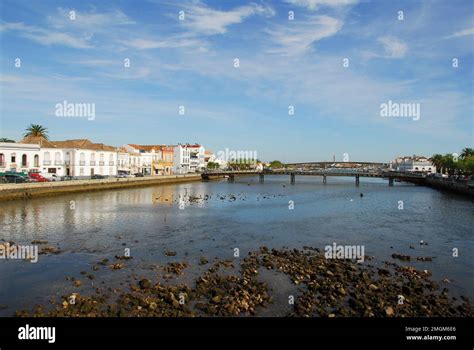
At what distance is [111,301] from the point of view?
15.2 m

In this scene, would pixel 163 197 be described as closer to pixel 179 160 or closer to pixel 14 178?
pixel 14 178

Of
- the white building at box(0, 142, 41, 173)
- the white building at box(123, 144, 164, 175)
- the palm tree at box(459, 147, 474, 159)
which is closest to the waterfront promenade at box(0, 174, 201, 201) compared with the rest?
Result: the white building at box(0, 142, 41, 173)

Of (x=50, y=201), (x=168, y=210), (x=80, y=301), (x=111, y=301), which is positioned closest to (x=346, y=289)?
(x=111, y=301)

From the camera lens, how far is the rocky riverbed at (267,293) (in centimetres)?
1427

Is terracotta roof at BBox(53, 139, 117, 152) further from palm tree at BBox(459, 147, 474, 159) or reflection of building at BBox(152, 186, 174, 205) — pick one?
palm tree at BBox(459, 147, 474, 159)

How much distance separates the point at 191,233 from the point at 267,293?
48.3 feet

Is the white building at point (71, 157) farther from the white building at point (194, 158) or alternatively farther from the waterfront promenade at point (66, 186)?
the white building at point (194, 158)

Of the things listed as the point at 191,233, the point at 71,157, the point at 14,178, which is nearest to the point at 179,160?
the point at 71,157

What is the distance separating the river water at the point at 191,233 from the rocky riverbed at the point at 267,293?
1.06 m

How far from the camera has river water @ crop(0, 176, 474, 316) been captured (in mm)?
18828

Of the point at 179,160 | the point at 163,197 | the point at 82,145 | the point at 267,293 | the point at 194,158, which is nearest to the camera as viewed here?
the point at 267,293

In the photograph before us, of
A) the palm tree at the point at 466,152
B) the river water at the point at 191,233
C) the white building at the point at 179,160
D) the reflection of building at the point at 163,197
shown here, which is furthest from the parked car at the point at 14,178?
the palm tree at the point at 466,152

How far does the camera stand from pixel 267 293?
16281 millimetres

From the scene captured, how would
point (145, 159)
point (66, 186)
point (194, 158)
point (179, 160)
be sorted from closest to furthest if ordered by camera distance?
point (66, 186) < point (145, 159) < point (179, 160) < point (194, 158)
